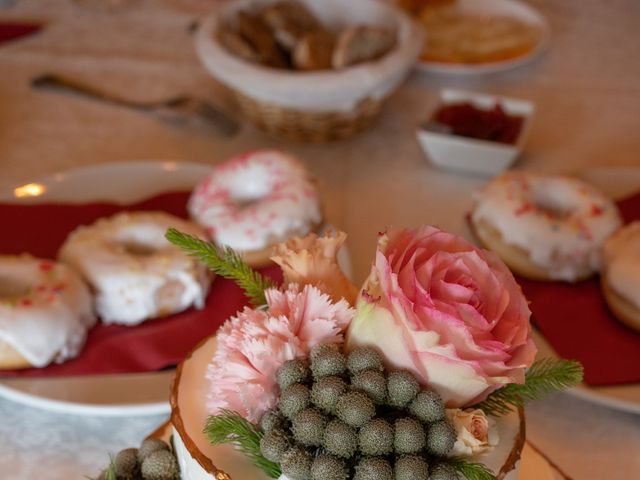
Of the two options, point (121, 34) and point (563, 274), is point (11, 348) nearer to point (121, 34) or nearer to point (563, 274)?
point (563, 274)

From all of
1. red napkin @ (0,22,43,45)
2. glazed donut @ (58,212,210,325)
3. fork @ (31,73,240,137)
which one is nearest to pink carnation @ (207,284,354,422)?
glazed donut @ (58,212,210,325)

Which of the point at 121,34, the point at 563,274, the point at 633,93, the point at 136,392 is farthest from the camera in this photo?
the point at 121,34

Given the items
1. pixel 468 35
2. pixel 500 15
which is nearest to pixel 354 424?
pixel 468 35

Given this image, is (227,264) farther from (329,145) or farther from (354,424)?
(329,145)

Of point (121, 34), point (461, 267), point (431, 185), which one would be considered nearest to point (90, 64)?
point (121, 34)

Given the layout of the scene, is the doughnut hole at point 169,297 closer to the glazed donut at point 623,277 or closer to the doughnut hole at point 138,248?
the doughnut hole at point 138,248

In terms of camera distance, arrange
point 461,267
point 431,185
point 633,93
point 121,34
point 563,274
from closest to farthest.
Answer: point 461,267, point 563,274, point 431,185, point 633,93, point 121,34

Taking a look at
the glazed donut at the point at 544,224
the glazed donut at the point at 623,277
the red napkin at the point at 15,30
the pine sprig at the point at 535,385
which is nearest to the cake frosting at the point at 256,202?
the glazed donut at the point at 544,224
